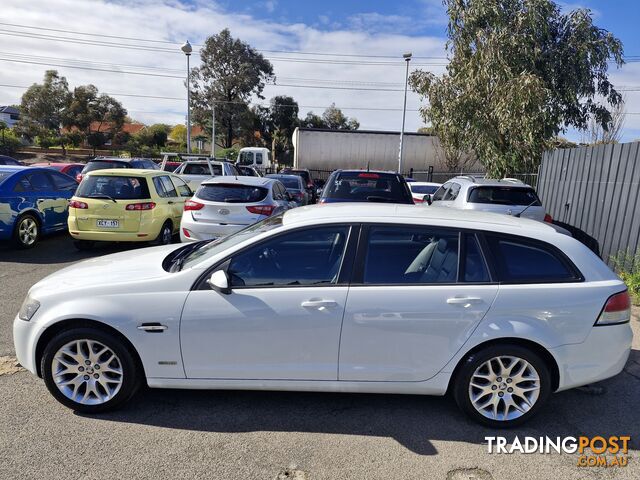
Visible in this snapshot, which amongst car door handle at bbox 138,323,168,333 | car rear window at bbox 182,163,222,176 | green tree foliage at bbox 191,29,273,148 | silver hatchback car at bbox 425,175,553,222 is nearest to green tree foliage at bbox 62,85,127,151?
green tree foliage at bbox 191,29,273,148

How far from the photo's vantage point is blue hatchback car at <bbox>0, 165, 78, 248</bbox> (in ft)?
26.3

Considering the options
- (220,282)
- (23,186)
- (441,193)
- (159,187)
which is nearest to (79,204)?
(23,186)

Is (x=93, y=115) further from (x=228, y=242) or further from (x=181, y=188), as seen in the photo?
(x=228, y=242)

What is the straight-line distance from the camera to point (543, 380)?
3.12 meters

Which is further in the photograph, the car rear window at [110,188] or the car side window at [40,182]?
the car side window at [40,182]

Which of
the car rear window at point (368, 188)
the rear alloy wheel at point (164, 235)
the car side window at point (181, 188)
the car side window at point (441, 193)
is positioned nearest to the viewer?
the car rear window at point (368, 188)

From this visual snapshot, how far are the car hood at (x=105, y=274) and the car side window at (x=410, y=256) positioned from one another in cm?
153

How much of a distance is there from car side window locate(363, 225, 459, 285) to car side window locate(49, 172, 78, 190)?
859 centimetres

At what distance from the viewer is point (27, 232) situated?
8438 mm

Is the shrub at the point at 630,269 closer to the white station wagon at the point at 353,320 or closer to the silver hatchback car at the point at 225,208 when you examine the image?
the white station wagon at the point at 353,320

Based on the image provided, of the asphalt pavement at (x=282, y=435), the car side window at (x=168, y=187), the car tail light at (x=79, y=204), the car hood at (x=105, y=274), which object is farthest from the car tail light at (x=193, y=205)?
the asphalt pavement at (x=282, y=435)

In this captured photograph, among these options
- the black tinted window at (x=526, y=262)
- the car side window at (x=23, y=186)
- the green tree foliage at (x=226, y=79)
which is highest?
the green tree foliage at (x=226, y=79)

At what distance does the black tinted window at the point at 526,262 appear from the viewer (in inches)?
124

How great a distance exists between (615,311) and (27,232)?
30.6ft
